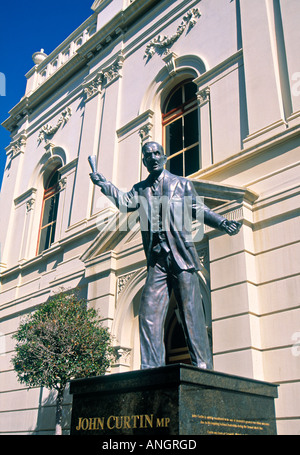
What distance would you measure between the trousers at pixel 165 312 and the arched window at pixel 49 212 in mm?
11899

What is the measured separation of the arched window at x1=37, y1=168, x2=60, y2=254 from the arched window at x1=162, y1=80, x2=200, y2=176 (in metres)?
5.71

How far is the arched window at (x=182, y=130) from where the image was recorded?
12508 mm

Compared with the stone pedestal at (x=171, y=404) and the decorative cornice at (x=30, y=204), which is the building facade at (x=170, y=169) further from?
the stone pedestal at (x=171, y=404)

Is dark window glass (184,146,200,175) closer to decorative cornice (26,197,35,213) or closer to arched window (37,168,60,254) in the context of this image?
arched window (37,168,60,254)

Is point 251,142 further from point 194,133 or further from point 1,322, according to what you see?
point 1,322

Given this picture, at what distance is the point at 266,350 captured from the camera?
8.34 metres

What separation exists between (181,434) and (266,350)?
16.0 ft

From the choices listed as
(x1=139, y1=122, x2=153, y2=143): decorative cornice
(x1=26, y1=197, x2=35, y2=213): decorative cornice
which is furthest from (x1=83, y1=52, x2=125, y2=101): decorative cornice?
(x1=26, y1=197, x2=35, y2=213): decorative cornice

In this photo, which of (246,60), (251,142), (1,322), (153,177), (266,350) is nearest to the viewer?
(153,177)

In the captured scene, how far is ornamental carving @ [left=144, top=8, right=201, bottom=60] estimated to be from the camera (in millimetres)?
13418

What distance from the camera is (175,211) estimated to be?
17.6ft

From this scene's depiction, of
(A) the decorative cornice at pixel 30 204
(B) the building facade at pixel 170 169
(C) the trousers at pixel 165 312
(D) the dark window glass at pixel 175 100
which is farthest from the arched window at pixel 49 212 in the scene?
(C) the trousers at pixel 165 312
